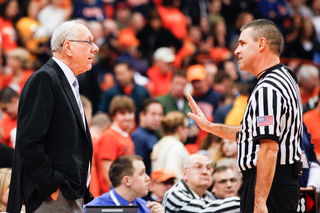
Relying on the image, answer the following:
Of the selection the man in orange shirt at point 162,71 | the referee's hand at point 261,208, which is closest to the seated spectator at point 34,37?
the man in orange shirt at point 162,71

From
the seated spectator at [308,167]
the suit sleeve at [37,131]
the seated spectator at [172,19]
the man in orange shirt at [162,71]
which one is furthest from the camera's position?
the seated spectator at [172,19]

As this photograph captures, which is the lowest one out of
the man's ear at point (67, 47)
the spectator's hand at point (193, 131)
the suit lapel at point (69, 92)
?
the spectator's hand at point (193, 131)

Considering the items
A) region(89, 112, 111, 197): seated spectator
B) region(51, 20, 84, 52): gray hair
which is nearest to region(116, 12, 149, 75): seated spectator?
region(89, 112, 111, 197): seated spectator

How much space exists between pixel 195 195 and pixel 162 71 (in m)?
4.71

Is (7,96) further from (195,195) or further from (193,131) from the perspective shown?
(195,195)

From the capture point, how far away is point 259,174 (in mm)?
3064

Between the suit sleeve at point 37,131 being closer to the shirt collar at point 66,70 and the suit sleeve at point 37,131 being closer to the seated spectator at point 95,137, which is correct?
the shirt collar at point 66,70

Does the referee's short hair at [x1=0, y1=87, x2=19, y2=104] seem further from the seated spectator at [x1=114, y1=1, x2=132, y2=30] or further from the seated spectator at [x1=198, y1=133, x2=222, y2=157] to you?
the seated spectator at [x1=114, y1=1, x2=132, y2=30]

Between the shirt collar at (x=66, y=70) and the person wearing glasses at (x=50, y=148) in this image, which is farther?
the shirt collar at (x=66, y=70)

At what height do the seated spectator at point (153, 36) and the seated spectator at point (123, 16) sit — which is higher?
the seated spectator at point (123, 16)

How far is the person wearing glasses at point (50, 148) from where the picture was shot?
2.89 meters

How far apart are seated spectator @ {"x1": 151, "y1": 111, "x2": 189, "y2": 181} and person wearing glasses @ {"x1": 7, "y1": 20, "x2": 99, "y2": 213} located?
2.43m

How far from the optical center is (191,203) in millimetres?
4262

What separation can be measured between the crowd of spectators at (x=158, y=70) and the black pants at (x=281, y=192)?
4.25 feet
